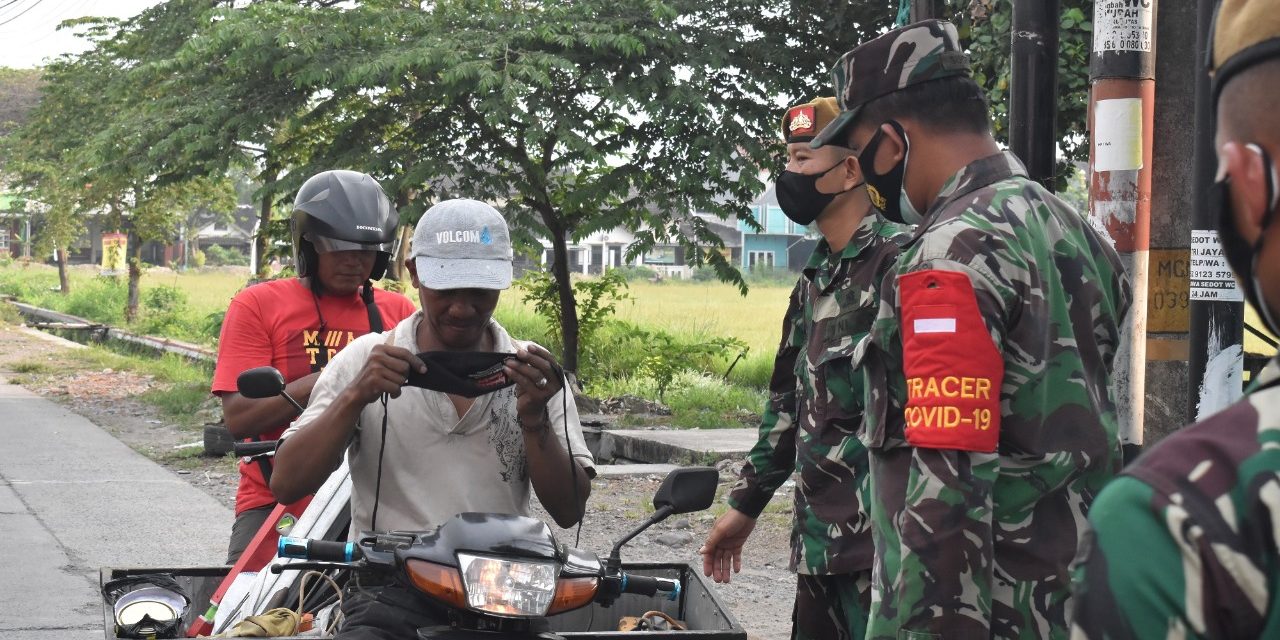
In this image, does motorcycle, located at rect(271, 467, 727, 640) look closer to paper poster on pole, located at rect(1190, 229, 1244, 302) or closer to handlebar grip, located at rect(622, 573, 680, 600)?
handlebar grip, located at rect(622, 573, 680, 600)

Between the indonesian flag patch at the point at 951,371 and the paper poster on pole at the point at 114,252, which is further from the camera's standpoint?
the paper poster on pole at the point at 114,252

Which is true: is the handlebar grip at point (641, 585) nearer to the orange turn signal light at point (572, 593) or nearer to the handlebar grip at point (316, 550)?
the orange turn signal light at point (572, 593)

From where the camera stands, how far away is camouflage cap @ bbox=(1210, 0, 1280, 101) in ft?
3.72

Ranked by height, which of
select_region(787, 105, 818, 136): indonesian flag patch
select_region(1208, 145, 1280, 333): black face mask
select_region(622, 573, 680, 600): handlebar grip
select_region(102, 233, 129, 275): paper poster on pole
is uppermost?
select_region(787, 105, 818, 136): indonesian flag patch

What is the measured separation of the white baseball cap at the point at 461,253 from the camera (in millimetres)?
3373

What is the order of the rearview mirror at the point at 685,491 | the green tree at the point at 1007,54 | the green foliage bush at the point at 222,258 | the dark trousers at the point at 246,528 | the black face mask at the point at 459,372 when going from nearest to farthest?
the rearview mirror at the point at 685,491 < the black face mask at the point at 459,372 < the dark trousers at the point at 246,528 < the green tree at the point at 1007,54 < the green foliage bush at the point at 222,258

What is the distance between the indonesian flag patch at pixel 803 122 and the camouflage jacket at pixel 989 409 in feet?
4.05

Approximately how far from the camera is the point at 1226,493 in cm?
107

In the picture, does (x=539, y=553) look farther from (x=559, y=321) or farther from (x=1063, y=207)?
(x=559, y=321)

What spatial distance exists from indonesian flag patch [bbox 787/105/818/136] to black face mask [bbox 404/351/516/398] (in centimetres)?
118

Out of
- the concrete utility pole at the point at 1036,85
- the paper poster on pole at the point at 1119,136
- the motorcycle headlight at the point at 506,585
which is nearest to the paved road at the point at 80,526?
the motorcycle headlight at the point at 506,585

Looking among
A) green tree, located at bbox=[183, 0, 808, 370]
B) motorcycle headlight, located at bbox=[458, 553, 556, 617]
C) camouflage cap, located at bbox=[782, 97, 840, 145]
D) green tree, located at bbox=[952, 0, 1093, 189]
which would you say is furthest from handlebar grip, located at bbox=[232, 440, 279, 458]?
green tree, located at bbox=[183, 0, 808, 370]

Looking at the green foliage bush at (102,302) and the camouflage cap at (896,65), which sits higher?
→ the camouflage cap at (896,65)

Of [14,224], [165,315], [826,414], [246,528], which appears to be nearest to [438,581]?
[826,414]
